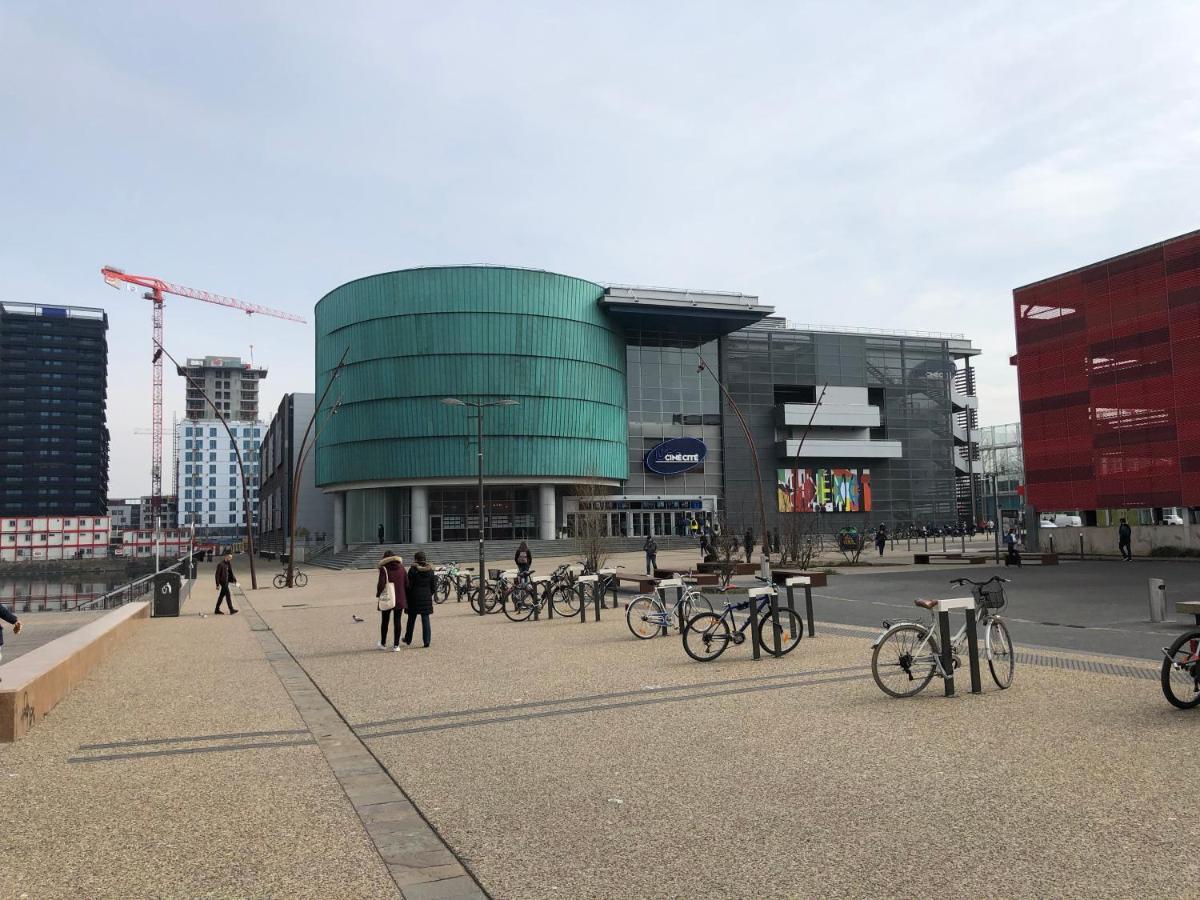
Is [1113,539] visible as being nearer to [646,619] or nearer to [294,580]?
[646,619]

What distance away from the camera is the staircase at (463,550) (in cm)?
5800

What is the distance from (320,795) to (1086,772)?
505cm

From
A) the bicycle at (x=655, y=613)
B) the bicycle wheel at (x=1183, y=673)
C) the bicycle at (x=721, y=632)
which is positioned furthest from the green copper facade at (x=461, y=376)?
the bicycle wheel at (x=1183, y=673)

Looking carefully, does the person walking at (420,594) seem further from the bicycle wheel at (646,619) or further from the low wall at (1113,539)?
the low wall at (1113,539)

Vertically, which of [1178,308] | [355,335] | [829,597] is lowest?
[829,597]

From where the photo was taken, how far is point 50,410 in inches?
6939

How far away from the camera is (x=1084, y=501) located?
43125mm

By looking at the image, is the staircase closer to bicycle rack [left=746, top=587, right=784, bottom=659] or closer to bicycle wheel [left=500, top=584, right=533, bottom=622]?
bicycle wheel [left=500, top=584, right=533, bottom=622]

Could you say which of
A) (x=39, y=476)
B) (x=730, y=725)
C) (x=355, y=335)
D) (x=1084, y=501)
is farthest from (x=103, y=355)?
(x=730, y=725)

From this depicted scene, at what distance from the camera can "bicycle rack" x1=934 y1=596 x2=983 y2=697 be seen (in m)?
9.32

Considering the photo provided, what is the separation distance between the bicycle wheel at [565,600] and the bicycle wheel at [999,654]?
11371 mm

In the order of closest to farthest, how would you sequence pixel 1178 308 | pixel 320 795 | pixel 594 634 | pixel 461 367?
1. pixel 320 795
2. pixel 594 634
3. pixel 1178 308
4. pixel 461 367

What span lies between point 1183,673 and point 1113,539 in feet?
121

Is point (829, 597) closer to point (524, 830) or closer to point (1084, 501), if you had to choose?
Result: point (524, 830)
